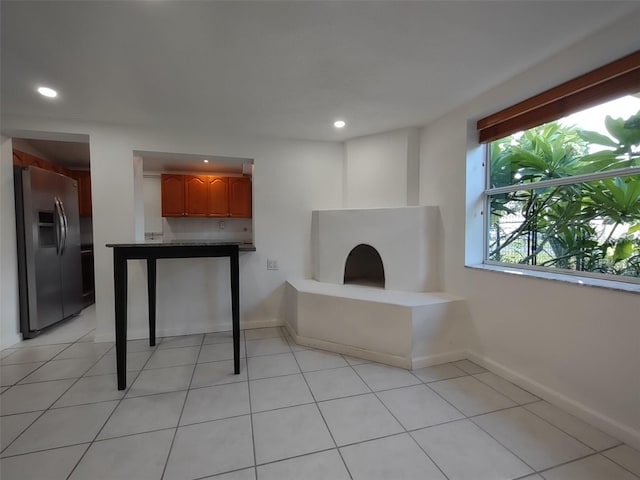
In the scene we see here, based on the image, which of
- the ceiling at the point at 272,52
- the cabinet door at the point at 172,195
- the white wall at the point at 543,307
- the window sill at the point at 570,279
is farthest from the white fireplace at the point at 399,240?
the cabinet door at the point at 172,195

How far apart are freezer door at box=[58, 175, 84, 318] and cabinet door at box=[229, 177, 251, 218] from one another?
1.97m

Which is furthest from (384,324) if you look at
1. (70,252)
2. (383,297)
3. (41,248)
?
(70,252)

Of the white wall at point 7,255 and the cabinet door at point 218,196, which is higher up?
the cabinet door at point 218,196

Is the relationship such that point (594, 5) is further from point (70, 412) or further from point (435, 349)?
point (70, 412)

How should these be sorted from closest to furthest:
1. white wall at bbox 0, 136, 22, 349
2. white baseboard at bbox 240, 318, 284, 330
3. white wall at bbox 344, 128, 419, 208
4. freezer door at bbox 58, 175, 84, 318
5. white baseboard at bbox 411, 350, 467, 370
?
white baseboard at bbox 411, 350, 467, 370 → white wall at bbox 0, 136, 22, 349 → white wall at bbox 344, 128, 419, 208 → white baseboard at bbox 240, 318, 284, 330 → freezer door at bbox 58, 175, 84, 318

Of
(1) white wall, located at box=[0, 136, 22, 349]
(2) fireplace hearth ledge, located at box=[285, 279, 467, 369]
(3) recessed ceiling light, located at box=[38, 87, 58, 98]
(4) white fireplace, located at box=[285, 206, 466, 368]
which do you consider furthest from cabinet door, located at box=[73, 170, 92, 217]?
(2) fireplace hearth ledge, located at box=[285, 279, 467, 369]

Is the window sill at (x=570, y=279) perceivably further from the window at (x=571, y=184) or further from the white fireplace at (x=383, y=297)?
the white fireplace at (x=383, y=297)

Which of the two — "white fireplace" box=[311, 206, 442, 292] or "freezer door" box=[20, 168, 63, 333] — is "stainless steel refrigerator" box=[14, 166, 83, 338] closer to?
"freezer door" box=[20, 168, 63, 333]

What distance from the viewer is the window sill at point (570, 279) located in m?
1.42

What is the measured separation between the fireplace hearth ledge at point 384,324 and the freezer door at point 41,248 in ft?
8.57

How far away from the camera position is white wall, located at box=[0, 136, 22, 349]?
99.5 inches

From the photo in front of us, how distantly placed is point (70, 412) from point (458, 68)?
3177mm

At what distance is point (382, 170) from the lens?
293 centimetres

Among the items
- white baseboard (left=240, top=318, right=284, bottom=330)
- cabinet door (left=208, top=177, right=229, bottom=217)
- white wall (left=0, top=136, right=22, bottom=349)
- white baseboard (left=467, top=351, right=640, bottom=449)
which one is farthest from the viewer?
cabinet door (left=208, top=177, right=229, bottom=217)
